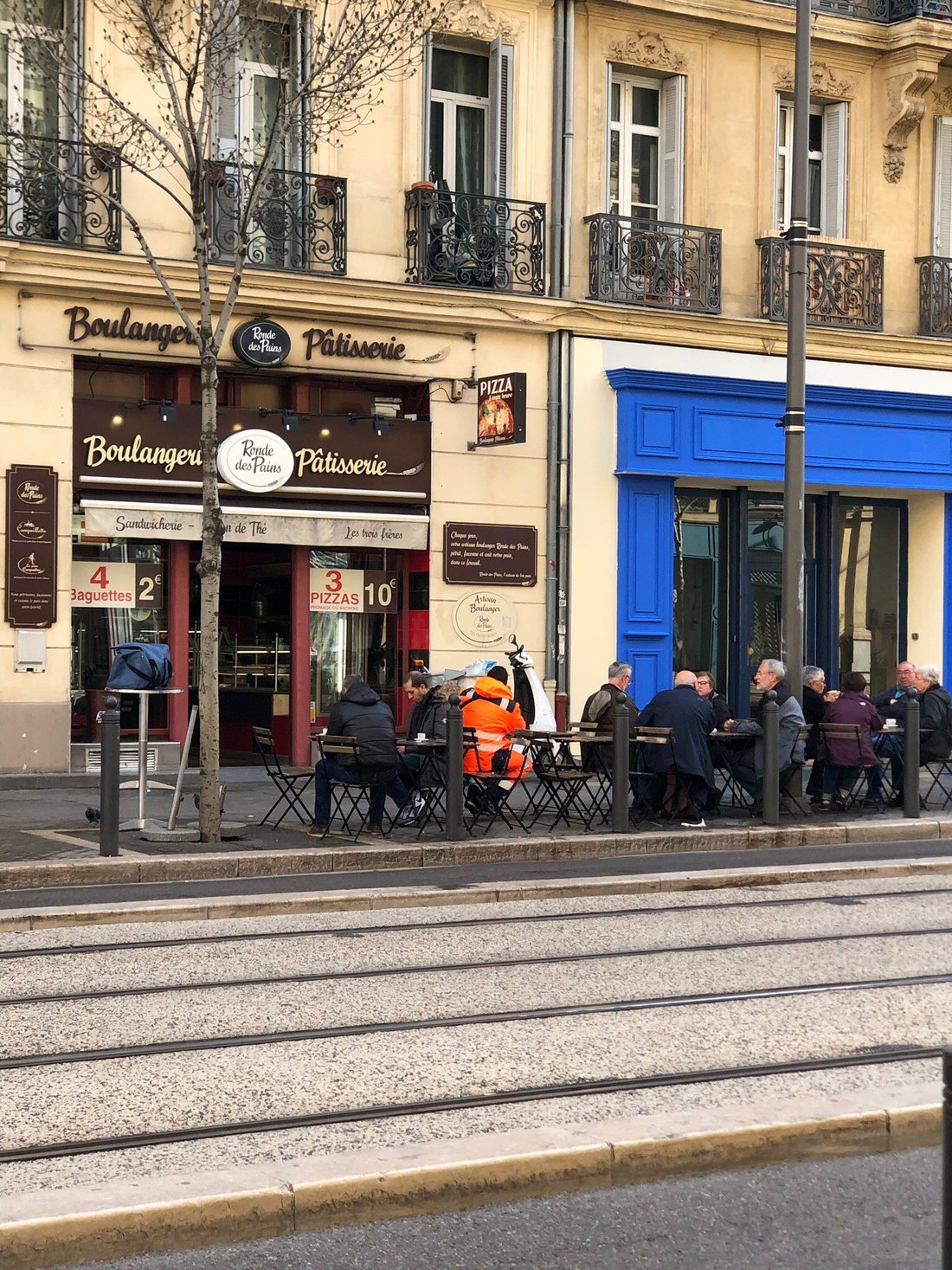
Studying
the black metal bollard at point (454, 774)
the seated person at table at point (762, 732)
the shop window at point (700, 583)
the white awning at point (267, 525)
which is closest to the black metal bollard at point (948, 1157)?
the black metal bollard at point (454, 774)

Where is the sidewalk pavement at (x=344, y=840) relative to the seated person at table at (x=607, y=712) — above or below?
below

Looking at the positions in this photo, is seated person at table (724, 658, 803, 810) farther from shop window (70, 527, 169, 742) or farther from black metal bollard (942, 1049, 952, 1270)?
black metal bollard (942, 1049, 952, 1270)

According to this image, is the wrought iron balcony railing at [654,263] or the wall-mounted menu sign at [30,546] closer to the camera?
the wall-mounted menu sign at [30,546]

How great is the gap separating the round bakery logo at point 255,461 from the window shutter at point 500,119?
4157mm

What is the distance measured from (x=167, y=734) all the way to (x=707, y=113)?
10.1 m

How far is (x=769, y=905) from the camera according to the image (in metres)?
11.2

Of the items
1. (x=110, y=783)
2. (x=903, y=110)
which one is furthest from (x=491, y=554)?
(x=110, y=783)

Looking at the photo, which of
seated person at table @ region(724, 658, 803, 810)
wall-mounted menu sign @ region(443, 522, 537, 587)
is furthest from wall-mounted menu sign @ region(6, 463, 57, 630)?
seated person at table @ region(724, 658, 803, 810)

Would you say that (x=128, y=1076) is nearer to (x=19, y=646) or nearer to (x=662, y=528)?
(x=19, y=646)

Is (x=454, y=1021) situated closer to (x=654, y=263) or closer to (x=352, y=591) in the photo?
(x=352, y=591)

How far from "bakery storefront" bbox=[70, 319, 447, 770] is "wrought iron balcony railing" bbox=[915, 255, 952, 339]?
7.29 m

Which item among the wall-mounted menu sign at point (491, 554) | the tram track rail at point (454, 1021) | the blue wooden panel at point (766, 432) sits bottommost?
the tram track rail at point (454, 1021)

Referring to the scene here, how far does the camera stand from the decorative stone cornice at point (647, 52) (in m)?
21.6

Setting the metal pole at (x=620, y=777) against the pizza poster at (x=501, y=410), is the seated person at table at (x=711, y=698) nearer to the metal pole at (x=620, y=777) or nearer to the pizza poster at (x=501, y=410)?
the metal pole at (x=620, y=777)
